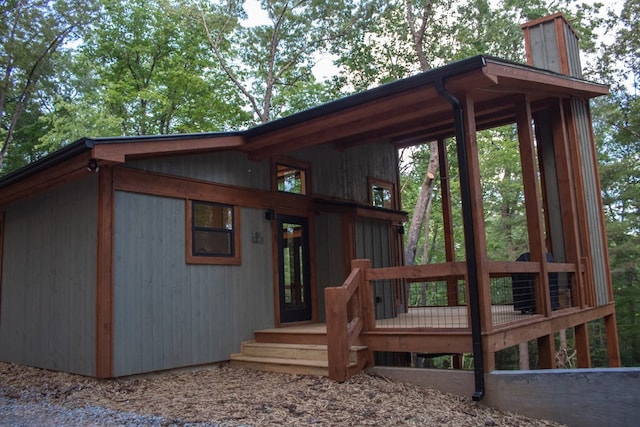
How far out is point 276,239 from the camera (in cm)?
799

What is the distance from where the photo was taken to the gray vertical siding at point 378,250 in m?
8.87

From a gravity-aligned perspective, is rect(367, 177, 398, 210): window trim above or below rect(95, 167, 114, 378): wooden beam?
above

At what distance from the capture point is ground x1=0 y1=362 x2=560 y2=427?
435cm

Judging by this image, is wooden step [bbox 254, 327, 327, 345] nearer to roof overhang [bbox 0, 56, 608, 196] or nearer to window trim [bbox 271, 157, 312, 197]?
window trim [bbox 271, 157, 312, 197]

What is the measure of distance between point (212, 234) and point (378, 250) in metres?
3.58

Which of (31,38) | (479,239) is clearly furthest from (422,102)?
(31,38)

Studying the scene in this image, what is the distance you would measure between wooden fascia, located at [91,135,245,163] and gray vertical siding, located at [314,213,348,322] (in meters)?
2.26

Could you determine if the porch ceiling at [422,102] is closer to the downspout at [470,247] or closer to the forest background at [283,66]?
the downspout at [470,247]

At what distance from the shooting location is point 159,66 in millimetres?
19625

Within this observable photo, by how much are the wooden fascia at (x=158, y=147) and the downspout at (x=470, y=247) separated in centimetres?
313

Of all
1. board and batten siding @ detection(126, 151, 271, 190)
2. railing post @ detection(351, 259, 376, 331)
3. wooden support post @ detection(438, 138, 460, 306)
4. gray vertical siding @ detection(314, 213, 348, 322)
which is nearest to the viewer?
railing post @ detection(351, 259, 376, 331)

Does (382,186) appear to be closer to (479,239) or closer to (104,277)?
(479,239)

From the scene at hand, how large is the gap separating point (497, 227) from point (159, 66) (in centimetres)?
1458

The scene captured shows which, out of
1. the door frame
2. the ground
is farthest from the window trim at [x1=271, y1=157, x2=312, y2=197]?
the ground
